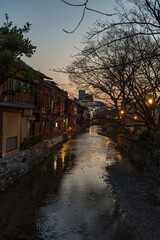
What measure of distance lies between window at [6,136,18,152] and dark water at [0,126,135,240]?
3294 mm

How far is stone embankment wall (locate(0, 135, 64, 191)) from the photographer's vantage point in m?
12.0

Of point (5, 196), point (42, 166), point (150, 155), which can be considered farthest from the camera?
point (42, 166)

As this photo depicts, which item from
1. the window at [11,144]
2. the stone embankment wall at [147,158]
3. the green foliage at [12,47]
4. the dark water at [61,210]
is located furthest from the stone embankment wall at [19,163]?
the stone embankment wall at [147,158]

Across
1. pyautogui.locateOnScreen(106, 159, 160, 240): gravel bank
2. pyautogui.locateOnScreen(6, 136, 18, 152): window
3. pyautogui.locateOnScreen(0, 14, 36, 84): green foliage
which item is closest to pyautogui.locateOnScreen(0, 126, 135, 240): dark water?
pyautogui.locateOnScreen(106, 159, 160, 240): gravel bank

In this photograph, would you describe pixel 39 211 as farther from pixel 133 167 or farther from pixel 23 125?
pixel 23 125

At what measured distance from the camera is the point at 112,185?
13.3 meters

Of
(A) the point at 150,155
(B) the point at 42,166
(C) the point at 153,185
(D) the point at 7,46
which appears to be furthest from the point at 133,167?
(D) the point at 7,46

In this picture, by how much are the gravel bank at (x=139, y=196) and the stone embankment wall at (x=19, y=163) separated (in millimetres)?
6434

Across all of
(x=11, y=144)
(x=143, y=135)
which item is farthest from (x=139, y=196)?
(x=11, y=144)

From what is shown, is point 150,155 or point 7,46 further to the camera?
point 150,155

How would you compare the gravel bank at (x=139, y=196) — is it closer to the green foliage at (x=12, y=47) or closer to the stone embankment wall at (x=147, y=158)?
the stone embankment wall at (x=147, y=158)

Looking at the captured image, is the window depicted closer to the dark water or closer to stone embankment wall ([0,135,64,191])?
stone embankment wall ([0,135,64,191])

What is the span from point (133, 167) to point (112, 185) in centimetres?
572

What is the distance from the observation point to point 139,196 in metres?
11.2
